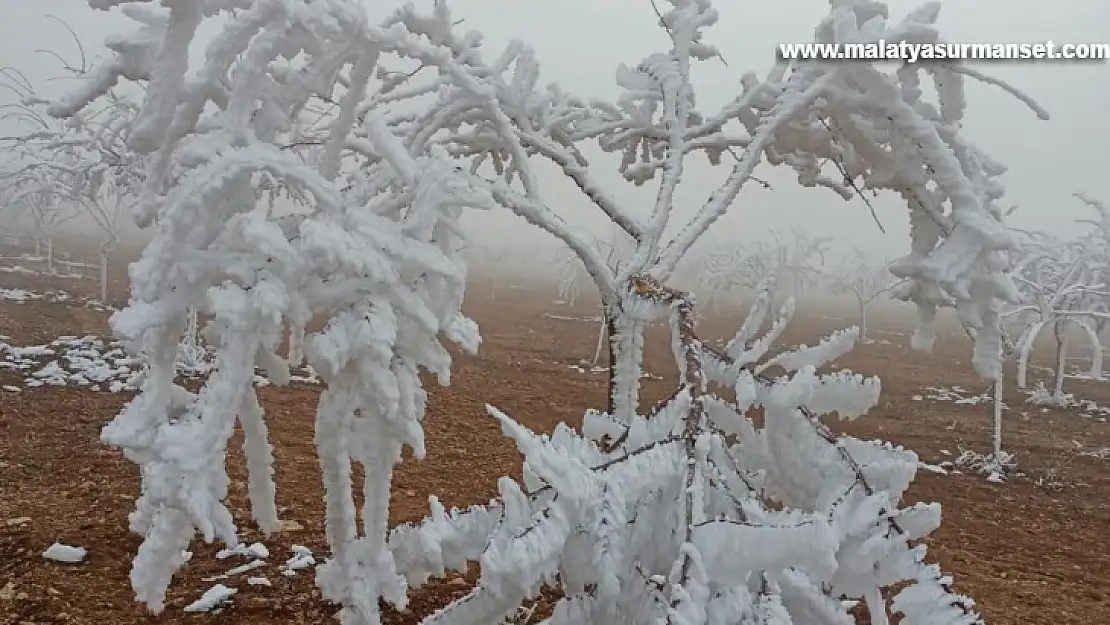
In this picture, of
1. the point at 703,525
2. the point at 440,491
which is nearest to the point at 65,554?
the point at 440,491

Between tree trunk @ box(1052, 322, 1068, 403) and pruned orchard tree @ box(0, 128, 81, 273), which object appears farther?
pruned orchard tree @ box(0, 128, 81, 273)

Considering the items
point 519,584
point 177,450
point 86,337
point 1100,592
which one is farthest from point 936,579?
point 86,337

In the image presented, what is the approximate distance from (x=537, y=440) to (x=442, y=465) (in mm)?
6630

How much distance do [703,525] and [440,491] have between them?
578 centimetres

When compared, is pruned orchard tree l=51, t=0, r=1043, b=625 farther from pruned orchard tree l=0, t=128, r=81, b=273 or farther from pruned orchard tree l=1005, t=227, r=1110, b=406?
pruned orchard tree l=0, t=128, r=81, b=273

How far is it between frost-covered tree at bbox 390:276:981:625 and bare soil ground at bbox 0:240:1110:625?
2542 mm

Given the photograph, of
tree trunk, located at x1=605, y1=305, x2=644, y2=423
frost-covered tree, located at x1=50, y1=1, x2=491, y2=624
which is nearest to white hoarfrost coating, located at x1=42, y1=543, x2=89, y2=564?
frost-covered tree, located at x1=50, y1=1, x2=491, y2=624

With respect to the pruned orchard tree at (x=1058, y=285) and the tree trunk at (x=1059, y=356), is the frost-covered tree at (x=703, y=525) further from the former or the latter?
the tree trunk at (x=1059, y=356)

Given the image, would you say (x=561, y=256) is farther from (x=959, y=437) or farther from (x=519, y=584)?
(x=519, y=584)

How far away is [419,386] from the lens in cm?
126

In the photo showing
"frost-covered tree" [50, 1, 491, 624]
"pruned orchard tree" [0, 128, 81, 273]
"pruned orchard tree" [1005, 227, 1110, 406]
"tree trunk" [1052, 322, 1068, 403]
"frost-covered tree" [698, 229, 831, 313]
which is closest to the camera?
"frost-covered tree" [50, 1, 491, 624]

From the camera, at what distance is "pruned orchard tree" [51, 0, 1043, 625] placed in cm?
98

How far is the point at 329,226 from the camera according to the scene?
1.13 meters

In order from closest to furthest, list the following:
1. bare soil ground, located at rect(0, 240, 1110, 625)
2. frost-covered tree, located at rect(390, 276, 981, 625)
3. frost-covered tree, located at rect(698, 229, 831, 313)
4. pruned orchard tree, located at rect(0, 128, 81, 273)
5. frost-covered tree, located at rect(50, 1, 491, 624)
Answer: frost-covered tree, located at rect(390, 276, 981, 625) → frost-covered tree, located at rect(50, 1, 491, 624) → bare soil ground, located at rect(0, 240, 1110, 625) → pruned orchard tree, located at rect(0, 128, 81, 273) → frost-covered tree, located at rect(698, 229, 831, 313)
